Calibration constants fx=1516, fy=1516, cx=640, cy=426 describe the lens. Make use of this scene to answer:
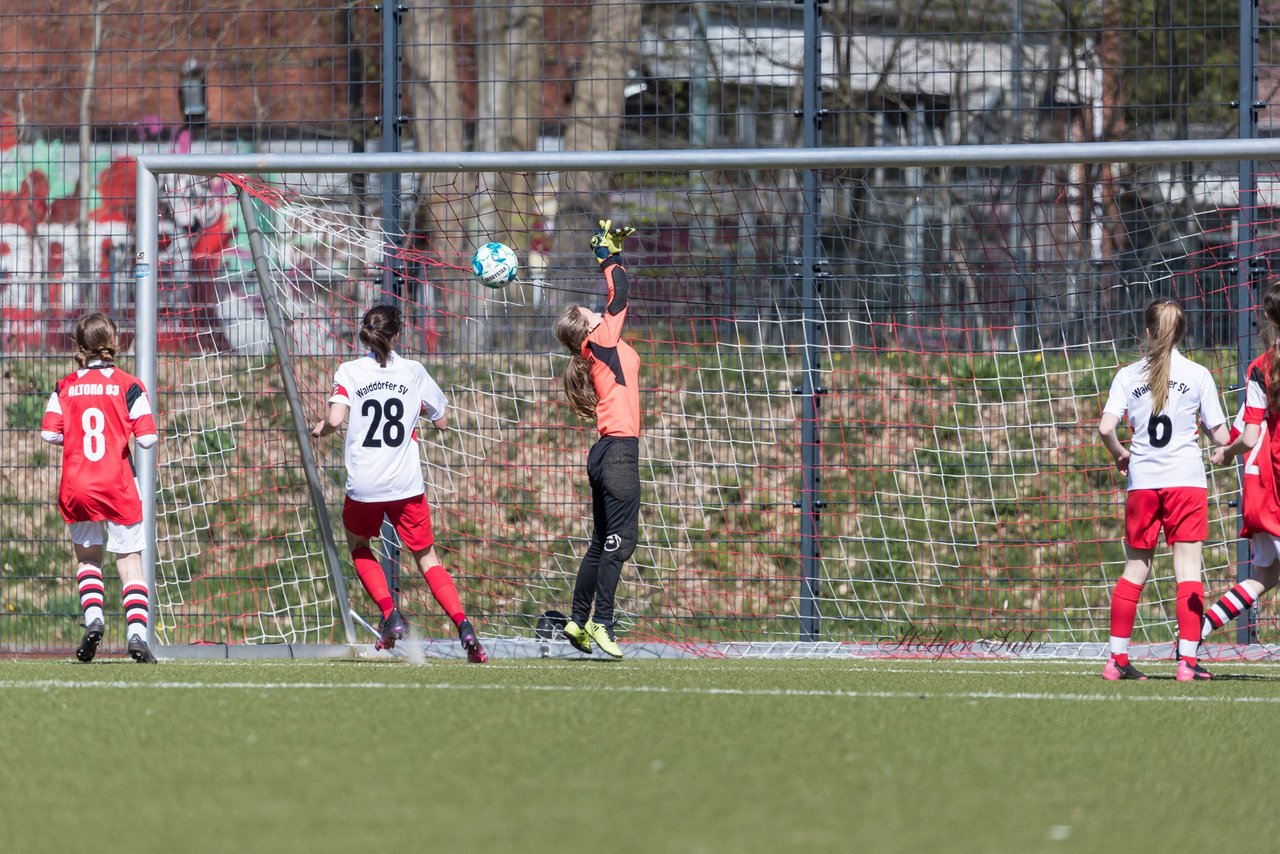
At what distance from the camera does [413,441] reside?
7465 mm

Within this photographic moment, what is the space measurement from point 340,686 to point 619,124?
5.81 metres

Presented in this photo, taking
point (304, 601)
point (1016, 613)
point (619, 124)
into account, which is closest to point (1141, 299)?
point (1016, 613)

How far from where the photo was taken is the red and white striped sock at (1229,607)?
655 centimetres

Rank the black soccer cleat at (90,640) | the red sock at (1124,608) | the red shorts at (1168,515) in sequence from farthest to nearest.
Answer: the black soccer cleat at (90,640) → the red sock at (1124,608) → the red shorts at (1168,515)

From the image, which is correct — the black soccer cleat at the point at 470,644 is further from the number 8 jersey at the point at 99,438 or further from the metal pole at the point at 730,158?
the metal pole at the point at 730,158

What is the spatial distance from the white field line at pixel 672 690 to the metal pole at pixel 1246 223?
3.17 m

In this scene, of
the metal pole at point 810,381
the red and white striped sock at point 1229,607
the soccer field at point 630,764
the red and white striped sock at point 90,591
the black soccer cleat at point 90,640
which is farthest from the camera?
the metal pole at point 810,381

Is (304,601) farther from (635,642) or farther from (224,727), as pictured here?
(224,727)

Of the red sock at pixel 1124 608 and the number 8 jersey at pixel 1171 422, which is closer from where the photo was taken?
the number 8 jersey at pixel 1171 422

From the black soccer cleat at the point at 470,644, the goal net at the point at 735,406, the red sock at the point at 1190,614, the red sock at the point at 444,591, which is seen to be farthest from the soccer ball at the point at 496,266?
the red sock at the point at 1190,614

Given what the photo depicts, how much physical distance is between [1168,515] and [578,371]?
2894 mm

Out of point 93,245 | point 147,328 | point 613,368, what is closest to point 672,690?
point 613,368

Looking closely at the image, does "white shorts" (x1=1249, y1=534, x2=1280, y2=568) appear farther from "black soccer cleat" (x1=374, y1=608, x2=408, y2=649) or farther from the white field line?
"black soccer cleat" (x1=374, y1=608, x2=408, y2=649)

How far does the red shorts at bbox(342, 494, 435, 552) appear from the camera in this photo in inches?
292
